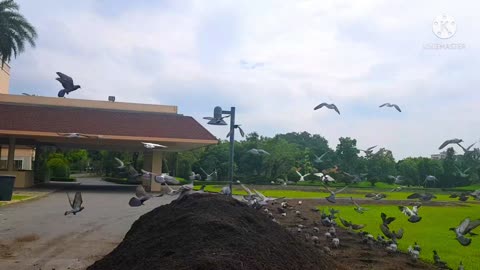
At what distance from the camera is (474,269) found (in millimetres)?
8828

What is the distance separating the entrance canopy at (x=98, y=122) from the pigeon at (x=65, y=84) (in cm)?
1598

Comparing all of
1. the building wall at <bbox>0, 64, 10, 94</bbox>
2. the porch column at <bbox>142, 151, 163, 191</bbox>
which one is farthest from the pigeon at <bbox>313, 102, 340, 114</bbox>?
the building wall at <bbox>0, 64, 10, 94</bbox>

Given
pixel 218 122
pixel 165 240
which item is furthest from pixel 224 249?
pixel 218 122

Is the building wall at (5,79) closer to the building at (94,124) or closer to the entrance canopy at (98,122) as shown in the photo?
the entrance canopy at (98,122)

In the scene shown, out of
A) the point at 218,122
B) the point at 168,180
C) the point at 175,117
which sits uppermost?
the point at 175,117

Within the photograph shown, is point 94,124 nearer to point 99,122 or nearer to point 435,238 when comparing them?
point 99,122

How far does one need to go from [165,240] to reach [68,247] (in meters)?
4.68

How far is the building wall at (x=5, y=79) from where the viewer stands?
51.1m

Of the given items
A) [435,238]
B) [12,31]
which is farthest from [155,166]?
[435,238]

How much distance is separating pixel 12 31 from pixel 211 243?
90.0 ft

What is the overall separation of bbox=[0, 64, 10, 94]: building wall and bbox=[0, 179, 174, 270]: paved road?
37727mm

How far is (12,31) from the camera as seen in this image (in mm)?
28312

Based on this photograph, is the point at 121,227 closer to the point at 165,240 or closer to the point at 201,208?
the point at 201,208

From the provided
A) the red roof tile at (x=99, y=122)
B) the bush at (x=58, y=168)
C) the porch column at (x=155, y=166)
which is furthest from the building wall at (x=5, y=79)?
the porch column at (x=155, y=166)
